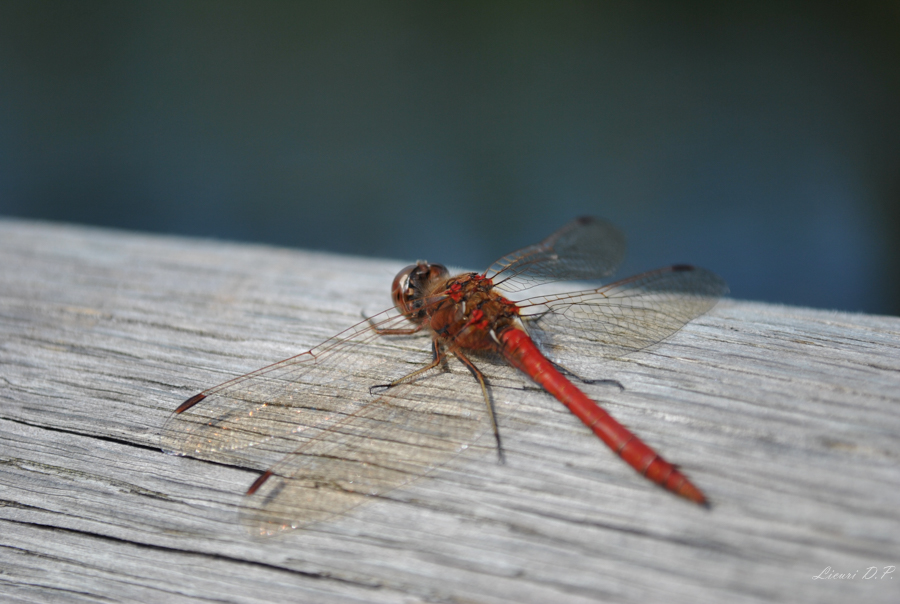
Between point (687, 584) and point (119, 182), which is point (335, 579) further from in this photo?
point (119, 182)

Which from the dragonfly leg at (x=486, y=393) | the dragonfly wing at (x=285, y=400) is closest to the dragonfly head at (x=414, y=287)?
the dragonfly wing at (x=285, y=400)

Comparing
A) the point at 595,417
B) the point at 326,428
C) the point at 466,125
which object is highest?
the point at 466,125

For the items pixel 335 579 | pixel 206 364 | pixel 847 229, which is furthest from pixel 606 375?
pixel 847 229

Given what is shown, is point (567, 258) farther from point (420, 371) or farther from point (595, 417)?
point (595, 417)

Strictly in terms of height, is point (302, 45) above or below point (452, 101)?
above

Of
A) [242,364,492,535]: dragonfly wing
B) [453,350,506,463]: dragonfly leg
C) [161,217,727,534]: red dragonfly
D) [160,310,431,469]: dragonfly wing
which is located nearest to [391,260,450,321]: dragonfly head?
[161,217,727,534]: red dragonfly

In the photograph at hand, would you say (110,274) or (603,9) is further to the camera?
(603,9)

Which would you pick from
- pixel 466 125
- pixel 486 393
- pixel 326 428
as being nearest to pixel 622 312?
pixel 486 393
